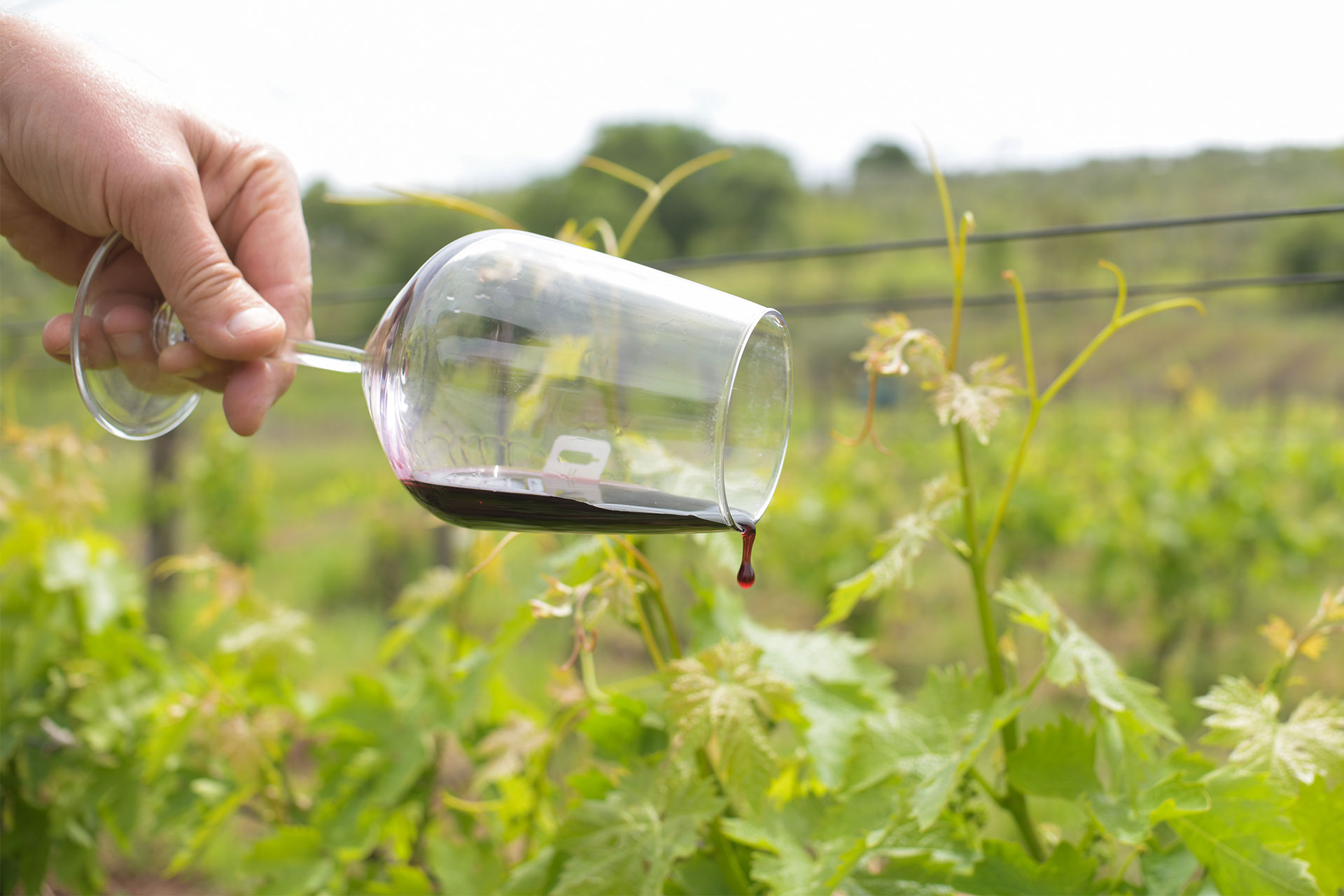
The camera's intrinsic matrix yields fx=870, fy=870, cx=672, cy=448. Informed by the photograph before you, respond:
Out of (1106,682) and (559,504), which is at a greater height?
(559,504)

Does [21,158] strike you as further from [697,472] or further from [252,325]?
[697,472]

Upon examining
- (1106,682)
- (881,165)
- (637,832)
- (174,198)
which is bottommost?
(637,832)

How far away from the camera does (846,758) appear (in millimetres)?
1248

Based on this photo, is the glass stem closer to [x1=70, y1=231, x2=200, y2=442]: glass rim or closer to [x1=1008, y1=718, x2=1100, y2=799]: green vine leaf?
[x1=70, y1=231, x2=200, y2=442]: glass rim

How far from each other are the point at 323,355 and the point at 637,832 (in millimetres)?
763

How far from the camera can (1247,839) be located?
983mm

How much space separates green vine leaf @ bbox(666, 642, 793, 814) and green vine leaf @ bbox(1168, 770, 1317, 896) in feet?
1.58

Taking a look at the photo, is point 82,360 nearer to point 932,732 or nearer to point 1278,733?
point 932,732

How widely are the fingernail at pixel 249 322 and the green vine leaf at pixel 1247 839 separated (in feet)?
4.09

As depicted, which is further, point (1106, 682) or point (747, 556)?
point (1106, 682)

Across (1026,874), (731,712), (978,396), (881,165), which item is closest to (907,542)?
(978,396)

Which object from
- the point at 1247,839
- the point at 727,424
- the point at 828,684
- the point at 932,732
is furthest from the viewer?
the point at 828,684

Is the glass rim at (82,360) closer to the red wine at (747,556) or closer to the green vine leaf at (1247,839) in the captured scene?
the red wine at (747,556)

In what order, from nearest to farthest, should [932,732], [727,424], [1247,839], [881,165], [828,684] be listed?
[727,424], [1247,839], [932,732], [828,684], [881,165]
